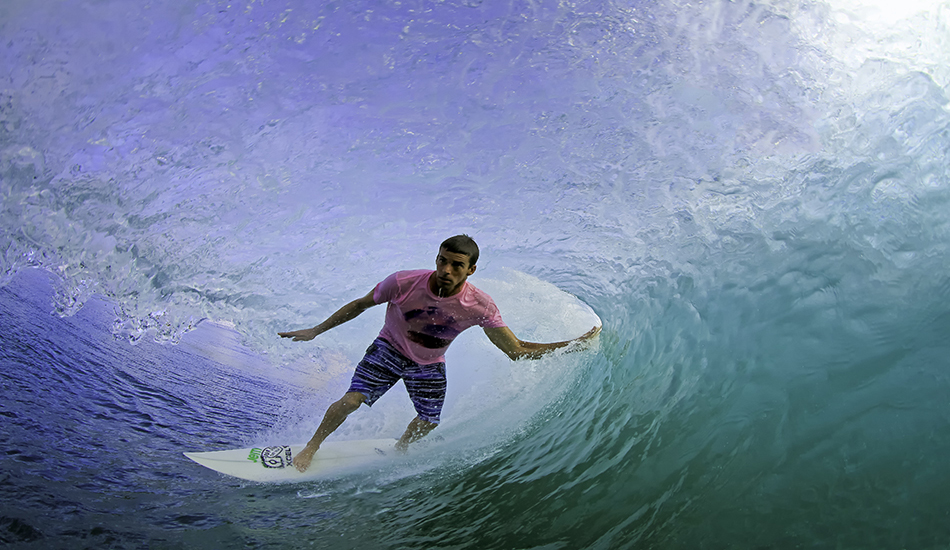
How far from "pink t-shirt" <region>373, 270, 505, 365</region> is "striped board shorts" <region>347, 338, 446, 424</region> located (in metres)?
0.06

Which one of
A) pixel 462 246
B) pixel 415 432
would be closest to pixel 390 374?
pixel 415 432

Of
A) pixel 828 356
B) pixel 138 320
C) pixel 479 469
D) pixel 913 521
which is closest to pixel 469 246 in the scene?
pixel 479 469

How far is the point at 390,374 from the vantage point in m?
3.73

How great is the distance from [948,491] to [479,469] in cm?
258

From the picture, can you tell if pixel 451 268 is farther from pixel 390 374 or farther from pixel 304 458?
pixel 304 458

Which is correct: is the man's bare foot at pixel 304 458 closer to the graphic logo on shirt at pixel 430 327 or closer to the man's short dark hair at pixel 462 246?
the graphic logo on shirt at pixel 430 327

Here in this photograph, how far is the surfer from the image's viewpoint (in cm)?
347

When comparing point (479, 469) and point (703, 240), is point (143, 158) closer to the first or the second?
point (479, 469)

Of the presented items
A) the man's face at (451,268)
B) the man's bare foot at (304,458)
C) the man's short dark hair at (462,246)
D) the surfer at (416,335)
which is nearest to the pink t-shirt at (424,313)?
the surfer at (416,335)

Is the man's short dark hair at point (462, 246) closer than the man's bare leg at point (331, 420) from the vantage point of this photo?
Yes

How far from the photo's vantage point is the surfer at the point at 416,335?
3.47m

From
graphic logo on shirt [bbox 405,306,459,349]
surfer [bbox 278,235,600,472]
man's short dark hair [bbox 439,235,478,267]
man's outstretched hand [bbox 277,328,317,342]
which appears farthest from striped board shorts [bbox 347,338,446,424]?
man's short dark hair [bbox 439,235,478,267]

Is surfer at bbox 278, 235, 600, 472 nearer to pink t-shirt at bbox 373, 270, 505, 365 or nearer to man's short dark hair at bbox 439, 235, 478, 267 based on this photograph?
pink t-shirt at bbox 373, 270, 505, 365

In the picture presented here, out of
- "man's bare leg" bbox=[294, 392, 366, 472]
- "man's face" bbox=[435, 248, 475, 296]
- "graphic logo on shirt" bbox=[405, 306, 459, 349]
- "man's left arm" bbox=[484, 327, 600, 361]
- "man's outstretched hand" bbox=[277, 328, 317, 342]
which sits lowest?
"man's bare leg" bbox=[294, 392, 366, 472]
